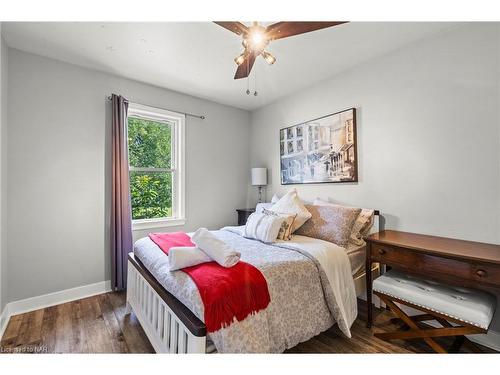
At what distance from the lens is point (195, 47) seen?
7.25 feet

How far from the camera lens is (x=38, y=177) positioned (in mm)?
2330

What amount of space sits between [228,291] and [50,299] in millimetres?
2331

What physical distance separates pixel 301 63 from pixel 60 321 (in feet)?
11.5

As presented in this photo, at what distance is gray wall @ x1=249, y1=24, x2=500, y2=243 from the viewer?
5.83 ft

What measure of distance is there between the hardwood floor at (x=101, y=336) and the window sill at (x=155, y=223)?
98cm

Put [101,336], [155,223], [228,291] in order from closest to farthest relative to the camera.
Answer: [228,291] → [101,336] → [155,223]

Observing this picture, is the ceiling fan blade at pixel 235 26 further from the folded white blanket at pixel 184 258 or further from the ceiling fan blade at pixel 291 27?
the folded white blanket at pixel 184 258

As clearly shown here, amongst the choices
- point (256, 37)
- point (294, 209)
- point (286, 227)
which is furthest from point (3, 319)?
point (256, 37)

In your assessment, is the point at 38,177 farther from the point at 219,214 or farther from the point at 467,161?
the point at 467,161

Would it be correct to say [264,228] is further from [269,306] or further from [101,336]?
[101,336]

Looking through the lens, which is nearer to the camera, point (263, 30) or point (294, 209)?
point (263, 30)

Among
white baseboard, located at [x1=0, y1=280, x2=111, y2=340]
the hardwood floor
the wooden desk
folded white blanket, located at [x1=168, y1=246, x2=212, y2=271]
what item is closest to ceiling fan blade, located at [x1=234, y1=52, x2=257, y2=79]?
folded white blanket, located at [x1=168, y1=246, x2=212, y2=271]

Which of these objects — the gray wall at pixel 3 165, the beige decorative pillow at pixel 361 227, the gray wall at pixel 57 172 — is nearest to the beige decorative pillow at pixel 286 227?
the beige decorative pillow at pixel 361 227

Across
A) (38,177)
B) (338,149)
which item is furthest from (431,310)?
(38,177)
